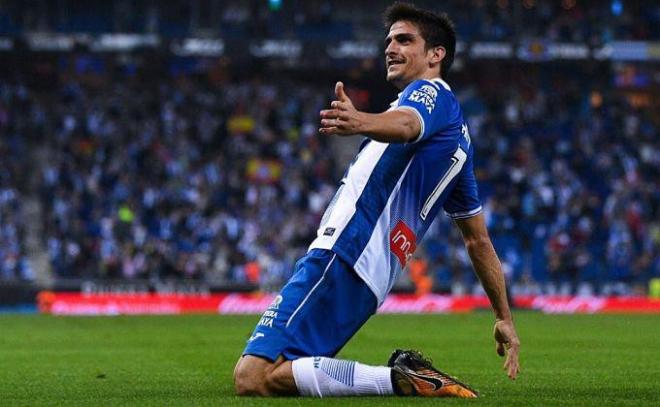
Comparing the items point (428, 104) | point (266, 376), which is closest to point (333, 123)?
point (428, 104)

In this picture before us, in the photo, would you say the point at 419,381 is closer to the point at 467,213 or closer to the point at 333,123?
the point at 467,213

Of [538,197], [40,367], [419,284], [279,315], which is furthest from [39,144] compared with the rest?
[279,315]

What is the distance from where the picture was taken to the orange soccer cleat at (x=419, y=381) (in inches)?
288

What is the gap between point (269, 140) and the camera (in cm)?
3584

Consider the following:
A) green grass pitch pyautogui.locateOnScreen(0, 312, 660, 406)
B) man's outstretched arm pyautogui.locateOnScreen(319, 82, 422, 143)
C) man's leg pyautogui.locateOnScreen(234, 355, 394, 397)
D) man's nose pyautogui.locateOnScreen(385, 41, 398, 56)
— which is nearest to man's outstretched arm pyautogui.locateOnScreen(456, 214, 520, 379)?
green grass pitch pyautogui.locateOnScreen(0, 312, 660, 406)

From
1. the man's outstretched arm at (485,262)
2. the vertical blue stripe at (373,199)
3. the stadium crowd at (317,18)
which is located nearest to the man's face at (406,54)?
the vertical blue stripe at (373,199)

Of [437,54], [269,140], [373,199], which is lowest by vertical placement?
[269,140]

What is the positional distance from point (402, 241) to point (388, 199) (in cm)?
28

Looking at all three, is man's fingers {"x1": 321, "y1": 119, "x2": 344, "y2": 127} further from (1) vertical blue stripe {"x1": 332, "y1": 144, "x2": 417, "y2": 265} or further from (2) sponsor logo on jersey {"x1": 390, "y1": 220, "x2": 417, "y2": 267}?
(2) sponsor logo on jersey {"x1": 390, "y1": 220, "x2": 417, "y2": 267}

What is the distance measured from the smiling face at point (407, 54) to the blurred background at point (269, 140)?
22.3m

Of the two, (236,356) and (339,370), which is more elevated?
(339,370)

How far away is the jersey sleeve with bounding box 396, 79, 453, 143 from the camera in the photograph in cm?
667

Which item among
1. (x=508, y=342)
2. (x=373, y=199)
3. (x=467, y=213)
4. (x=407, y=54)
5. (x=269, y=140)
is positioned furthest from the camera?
(x=269, y=140)

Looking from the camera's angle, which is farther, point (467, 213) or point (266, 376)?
point (467, 213)
